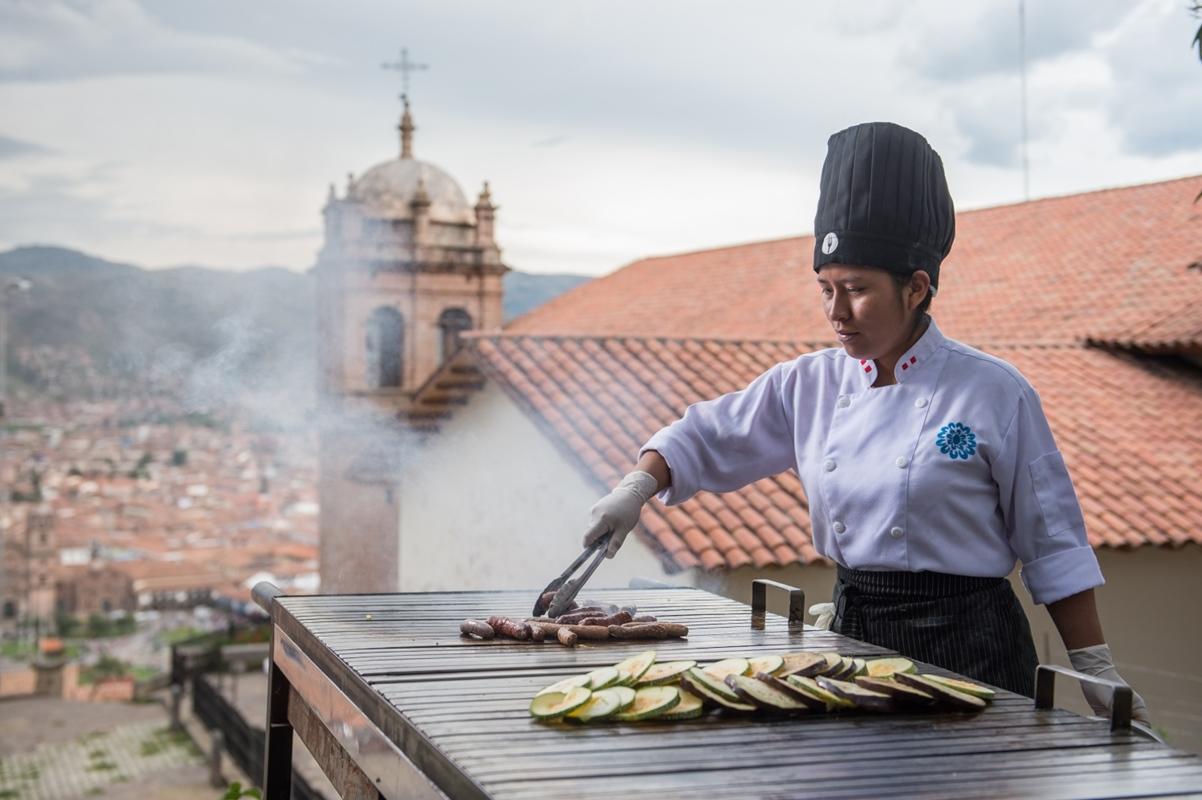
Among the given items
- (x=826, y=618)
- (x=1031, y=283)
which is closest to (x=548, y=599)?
(x=826, y=618)

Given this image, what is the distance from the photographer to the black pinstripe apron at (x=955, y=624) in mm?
2361

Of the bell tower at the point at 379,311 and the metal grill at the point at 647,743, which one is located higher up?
the bell tower at the point at 379,311

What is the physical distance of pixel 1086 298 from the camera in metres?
12.8

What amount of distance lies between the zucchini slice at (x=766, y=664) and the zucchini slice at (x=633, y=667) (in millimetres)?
162

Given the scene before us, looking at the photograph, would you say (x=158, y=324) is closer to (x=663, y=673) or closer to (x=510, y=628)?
(x=510, y=628)

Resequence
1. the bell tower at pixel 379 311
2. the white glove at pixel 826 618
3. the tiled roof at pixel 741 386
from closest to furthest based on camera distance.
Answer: the white glove at pixel 826 618, the tiled roof at pixel 741 386, the bell tower at pixel 379 311

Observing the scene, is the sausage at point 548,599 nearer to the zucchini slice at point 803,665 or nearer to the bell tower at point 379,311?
the zucchini slice at point 803,665

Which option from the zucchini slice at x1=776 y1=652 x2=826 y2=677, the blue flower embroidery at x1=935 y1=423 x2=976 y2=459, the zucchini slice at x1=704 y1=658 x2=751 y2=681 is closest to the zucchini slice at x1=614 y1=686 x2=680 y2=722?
the zucchini slice at x1=704 y1=658 x2=751 y2=681

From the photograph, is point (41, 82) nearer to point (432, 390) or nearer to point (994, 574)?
point (432, 390)

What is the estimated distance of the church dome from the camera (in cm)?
3450

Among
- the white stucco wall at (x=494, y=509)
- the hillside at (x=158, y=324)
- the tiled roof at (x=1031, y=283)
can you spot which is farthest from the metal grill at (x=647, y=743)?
the hillside at (x=158, y=324)

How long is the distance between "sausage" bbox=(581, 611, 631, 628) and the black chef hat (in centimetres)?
80

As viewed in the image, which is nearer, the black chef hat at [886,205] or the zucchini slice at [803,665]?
the zucchini slice at [803,665]

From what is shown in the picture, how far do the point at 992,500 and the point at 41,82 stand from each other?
42.8 meters
